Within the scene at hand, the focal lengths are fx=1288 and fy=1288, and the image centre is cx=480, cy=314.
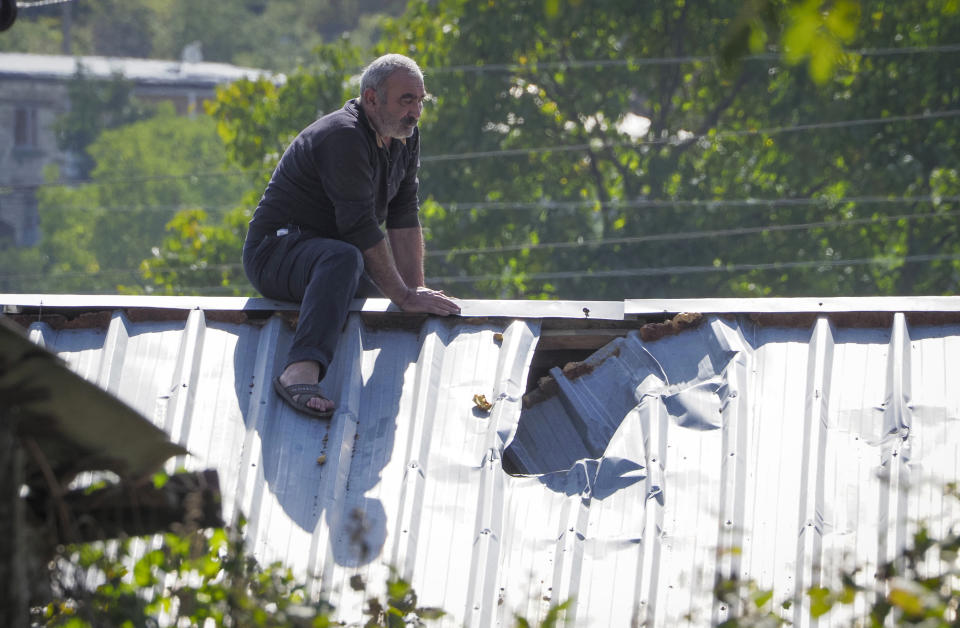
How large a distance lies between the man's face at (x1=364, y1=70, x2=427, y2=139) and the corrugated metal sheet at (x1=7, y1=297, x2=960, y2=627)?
0.79m

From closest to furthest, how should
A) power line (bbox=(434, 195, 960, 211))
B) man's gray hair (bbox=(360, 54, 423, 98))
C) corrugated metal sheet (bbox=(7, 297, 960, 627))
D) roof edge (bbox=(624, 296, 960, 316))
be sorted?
1. corrugated metal sheet (bbox=(7, 297, 960, 627))
2. roof edge (bbox=(624, 296, 960, 316))
3. man's gray hair (bbox=(360, 54, 423, 98))
4. power line (bbox=(434, 195, 960, 211))

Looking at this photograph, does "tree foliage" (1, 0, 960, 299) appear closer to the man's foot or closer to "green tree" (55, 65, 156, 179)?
the man's foot

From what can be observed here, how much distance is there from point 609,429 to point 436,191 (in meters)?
18.6

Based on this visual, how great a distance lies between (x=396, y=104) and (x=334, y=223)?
0.60 m

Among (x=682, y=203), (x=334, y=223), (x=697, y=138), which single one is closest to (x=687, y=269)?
(x=682, y=203)

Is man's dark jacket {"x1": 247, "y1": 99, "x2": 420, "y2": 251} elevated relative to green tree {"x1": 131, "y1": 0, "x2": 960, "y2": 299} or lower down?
lower down

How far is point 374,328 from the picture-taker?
17.1 ft

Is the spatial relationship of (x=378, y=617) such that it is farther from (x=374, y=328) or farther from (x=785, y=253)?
(x=785, y=253)

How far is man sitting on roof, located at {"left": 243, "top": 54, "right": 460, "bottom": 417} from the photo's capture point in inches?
192

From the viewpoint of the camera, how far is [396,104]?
5105mm

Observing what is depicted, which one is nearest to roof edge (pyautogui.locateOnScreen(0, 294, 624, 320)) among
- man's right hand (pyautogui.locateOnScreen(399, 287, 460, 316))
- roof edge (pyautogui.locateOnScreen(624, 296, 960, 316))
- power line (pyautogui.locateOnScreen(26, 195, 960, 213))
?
man's right hand (pyautogui.locateOnScreen(399, 287, 460, 316))

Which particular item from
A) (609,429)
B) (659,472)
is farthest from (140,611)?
(609,429)

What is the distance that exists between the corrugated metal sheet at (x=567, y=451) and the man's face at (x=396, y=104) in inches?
31.0

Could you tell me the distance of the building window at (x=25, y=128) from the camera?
49.9 metres
